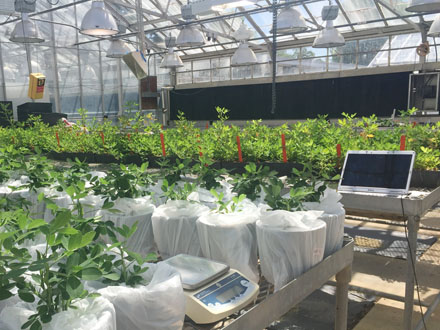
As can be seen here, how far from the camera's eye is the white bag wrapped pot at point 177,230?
115cm

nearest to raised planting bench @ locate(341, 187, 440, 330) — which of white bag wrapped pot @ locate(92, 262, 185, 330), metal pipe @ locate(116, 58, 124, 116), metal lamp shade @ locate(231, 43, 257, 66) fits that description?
white bag wrapped pot @ locate(92, 262, 185, 330)

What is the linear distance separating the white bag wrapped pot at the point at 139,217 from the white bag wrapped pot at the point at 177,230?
49mm

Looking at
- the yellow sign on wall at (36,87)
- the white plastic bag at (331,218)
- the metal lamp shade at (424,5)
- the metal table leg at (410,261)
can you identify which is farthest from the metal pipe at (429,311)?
the yellow sign on wall at (36,87)

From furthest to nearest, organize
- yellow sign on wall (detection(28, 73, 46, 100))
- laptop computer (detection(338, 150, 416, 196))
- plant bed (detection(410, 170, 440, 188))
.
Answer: yellow sign on wall (detection(28, 73, 46, 100))
plant bed (detection(410, 170, 440, 188))
laptop computer (detection(338, 150, 416, 196))

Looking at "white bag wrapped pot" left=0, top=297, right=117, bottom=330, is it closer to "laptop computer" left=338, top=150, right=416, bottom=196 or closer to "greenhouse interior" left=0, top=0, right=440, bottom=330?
"greenhouse interior" left=0, top=0, right=440, bottom=330

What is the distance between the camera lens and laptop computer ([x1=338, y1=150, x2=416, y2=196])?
6.53 ft

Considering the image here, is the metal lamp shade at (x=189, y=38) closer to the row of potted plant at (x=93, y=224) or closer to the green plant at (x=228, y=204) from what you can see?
the row of potted plant at (x=93, y=224)

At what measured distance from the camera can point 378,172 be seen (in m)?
2.09

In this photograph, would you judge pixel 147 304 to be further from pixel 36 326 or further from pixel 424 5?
pixel 424 5

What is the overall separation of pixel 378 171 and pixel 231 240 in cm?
130

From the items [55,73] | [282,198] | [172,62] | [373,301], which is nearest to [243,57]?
[172,62]

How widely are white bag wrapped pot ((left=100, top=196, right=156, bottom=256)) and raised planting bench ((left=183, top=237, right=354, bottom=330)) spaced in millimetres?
371

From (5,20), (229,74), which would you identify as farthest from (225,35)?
(5,20)

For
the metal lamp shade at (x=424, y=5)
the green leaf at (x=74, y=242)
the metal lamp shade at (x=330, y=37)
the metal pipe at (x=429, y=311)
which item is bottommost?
the metal pipe at (x=429, y=311)
